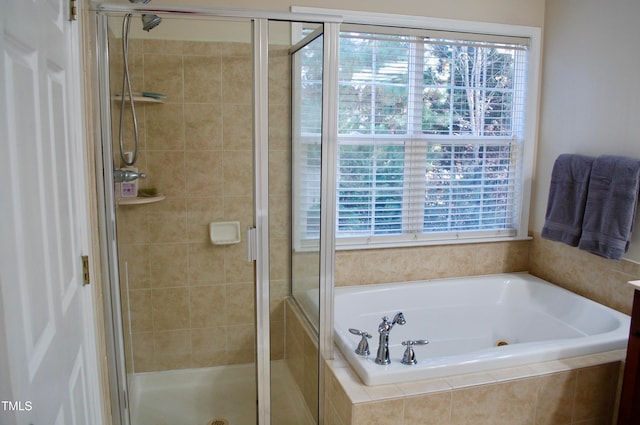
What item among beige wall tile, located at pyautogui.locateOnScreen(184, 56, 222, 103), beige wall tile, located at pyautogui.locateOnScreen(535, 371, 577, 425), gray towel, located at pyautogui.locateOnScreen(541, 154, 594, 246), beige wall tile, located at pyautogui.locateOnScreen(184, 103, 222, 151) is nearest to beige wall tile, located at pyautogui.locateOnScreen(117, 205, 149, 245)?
beige wall tile, located at pyautogui.locateOnScreen(184, 103, 222, 151)

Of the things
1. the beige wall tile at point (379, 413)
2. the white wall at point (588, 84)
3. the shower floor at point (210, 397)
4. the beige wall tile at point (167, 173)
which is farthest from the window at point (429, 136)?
the beige wall tile at point (379, 413)

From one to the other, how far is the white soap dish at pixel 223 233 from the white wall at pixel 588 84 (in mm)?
2137

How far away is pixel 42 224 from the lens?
1.13m

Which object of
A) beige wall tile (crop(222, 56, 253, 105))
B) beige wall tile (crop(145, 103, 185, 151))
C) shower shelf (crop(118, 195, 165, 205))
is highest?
beige wall tile (crop(222, 56, 253, 105))

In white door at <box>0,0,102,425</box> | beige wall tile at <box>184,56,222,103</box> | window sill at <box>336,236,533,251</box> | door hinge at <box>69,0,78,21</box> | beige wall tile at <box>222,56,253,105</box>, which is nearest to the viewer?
white door at <box>0,0,102,425</box>

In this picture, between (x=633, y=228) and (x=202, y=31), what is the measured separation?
8.60ft

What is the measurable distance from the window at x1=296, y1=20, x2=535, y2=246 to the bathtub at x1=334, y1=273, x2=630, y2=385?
1.07 feet

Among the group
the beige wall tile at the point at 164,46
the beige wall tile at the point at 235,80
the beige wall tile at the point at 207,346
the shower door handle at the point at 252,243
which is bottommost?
the beige wall tile at the point at 207,346

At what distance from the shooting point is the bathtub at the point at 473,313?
110 inches

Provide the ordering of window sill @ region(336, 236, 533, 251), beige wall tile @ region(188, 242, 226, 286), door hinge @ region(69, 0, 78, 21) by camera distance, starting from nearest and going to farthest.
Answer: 1. door hinge @ region(69, 0, 78, 21)
2. beige wall tile @ region(188, 242, 226, 286)
3. window sill @ region(336, 236, 533, 251)

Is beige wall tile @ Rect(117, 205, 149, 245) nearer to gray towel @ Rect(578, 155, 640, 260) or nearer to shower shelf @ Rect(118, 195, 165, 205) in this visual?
shower shelf @ Rect(118, 195, 165, 205)

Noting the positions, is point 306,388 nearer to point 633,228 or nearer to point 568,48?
point 633,228

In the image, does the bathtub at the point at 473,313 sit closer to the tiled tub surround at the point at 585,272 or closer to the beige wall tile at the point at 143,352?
the tiled tub surround at the point at 585,272

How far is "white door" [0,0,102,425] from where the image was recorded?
90 cm
